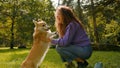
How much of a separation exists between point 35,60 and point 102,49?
1901 cm

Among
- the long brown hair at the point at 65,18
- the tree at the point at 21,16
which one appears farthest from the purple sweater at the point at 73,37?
the tree at the point at 21,16

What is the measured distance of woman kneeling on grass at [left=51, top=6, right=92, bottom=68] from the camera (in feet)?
18.8

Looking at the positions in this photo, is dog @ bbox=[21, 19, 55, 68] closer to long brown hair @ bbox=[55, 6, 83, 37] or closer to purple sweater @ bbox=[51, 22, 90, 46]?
purple sweater @ bbox=[51, 22, 90, 46]

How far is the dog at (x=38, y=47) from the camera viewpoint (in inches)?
200

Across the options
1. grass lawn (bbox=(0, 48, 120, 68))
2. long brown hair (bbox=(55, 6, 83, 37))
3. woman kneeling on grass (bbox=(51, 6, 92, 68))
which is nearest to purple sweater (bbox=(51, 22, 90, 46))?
woman kneeling on grass (bbox=(51, 6, 92, 68))

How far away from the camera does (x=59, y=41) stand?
579 centimetres

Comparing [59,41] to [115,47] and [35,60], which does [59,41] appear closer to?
[35,60]

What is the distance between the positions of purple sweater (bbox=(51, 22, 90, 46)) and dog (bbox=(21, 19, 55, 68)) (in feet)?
0.75

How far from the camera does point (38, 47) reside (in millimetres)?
5160

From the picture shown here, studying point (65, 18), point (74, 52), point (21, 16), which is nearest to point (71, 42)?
point (74, 52)

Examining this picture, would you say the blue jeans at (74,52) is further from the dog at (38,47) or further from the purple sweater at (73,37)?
the dog at (38,47)

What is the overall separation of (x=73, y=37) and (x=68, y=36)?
0.11 meters

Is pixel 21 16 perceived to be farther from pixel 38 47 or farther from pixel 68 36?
pixel 38 47

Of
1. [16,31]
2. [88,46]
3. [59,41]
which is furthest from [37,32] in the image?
[16,31]
